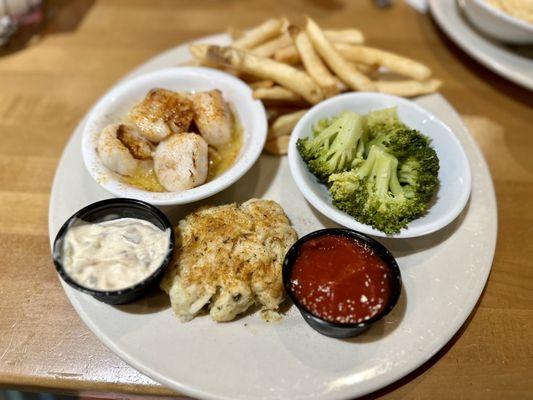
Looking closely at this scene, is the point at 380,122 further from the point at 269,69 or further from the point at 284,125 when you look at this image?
the point at 269,69

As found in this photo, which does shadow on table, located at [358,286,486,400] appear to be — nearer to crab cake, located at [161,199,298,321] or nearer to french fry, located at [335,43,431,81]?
crab cake, located at [161,199,298,321]

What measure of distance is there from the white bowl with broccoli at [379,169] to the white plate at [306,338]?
21 centimetres

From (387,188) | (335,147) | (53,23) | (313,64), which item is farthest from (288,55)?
(53,23)

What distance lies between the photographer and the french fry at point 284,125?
293 cm

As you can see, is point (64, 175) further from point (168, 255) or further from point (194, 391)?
point (194, 391)

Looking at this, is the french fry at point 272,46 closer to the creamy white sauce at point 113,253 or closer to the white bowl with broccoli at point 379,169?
the white bowl with broccoli at point 379,169

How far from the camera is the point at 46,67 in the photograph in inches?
149

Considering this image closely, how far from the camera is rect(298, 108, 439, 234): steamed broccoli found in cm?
240

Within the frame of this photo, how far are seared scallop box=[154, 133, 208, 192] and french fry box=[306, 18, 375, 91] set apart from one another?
3.45 ft

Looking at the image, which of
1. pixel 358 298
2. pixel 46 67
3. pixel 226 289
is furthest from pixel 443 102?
pixel 46 67

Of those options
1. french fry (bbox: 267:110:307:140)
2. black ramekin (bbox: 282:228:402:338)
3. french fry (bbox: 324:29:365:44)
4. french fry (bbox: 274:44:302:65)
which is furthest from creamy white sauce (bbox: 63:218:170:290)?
french fry (bbox: 324:29:365:44)

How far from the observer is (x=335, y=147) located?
2.60 m

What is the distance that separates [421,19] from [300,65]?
174 centimetres

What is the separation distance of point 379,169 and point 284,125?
0.73 meters
